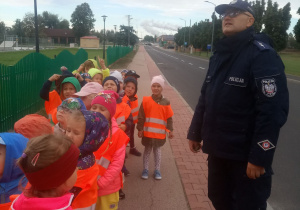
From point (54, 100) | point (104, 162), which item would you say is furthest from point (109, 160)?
point (54, 100)

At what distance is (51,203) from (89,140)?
27.3 inches

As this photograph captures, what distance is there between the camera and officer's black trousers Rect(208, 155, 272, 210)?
7.09 feet

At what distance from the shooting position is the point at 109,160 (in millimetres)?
2605

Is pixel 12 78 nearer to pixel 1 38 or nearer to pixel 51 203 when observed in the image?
pixel 51 203

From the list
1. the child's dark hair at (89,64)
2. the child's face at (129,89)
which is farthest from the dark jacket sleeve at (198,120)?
the child's dark hair at (89,64)

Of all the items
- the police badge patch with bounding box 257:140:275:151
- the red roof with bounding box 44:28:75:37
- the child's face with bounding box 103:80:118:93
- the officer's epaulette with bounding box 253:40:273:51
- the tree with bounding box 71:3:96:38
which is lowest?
the police badge patch with bounding box 257:140:275:151

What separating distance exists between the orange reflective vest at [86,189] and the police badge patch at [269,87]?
1.41 metres

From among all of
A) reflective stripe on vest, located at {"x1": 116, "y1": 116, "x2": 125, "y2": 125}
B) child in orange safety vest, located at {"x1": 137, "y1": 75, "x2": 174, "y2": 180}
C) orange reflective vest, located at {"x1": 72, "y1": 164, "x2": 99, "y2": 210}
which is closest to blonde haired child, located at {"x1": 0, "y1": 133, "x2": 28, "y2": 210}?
orange reflective vest, located at {"x1": 72, "y1": 164, "x2": 99, "y2": 210}

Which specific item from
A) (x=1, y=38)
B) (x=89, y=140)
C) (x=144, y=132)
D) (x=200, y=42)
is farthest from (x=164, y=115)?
(x=200, y=42)

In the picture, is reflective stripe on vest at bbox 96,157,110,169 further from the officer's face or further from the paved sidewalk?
the officer's face

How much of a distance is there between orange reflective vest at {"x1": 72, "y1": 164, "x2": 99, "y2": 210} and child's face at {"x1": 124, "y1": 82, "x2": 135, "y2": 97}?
2.55 metres

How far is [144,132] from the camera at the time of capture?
13.7 ft

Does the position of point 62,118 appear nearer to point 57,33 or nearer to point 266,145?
point 266,145

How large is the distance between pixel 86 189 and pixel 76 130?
1.53 feet
